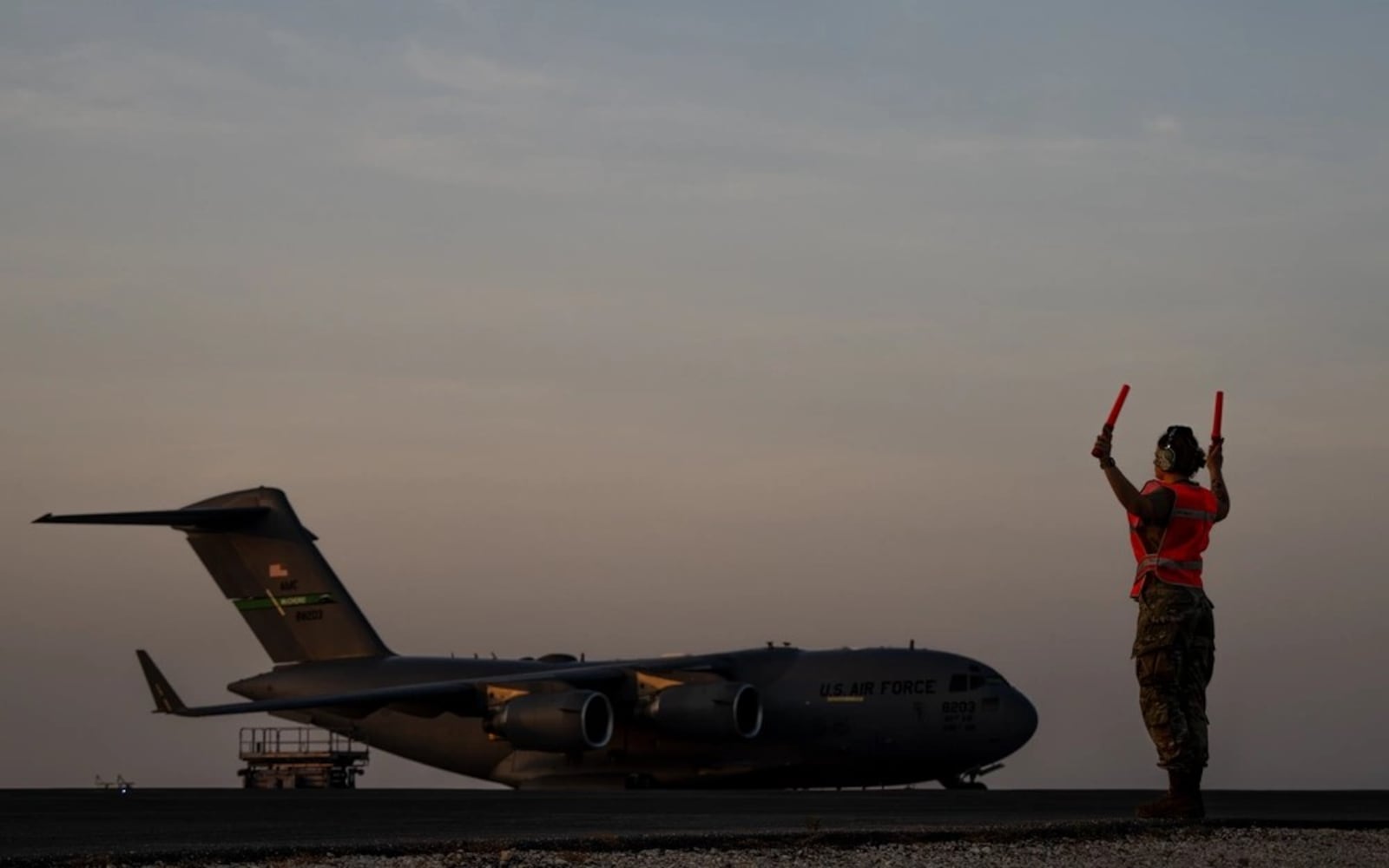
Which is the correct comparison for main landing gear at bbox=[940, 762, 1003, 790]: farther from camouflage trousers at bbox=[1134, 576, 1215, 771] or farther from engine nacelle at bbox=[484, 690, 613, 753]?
camouflage trousers at bbox=[1134, 576, 1215, 771]

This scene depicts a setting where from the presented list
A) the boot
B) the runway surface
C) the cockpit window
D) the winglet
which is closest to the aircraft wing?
the winglet

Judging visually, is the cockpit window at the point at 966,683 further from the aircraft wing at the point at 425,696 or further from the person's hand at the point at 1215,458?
the person's hand at the point at 1215,458

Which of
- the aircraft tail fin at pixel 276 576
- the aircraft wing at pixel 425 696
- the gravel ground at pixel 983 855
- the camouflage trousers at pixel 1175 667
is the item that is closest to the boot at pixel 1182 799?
the camouflage trousers at pixel 1175 667

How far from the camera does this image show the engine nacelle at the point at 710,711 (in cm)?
3334

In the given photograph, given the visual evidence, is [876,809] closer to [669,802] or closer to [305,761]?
[669,802]

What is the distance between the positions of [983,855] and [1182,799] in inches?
99.4

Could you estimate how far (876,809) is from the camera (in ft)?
53.6

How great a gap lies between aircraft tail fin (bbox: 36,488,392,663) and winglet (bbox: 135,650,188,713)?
321 centimetres

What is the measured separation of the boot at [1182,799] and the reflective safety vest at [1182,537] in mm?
1111

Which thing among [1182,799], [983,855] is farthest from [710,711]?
[983,855]

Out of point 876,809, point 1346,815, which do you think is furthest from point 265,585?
point 1346,815

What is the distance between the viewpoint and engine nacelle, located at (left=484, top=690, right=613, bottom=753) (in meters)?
32.7

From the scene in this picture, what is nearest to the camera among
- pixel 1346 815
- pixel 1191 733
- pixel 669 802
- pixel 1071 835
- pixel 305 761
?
pixel 1071 835

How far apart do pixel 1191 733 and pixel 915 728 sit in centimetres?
2184
